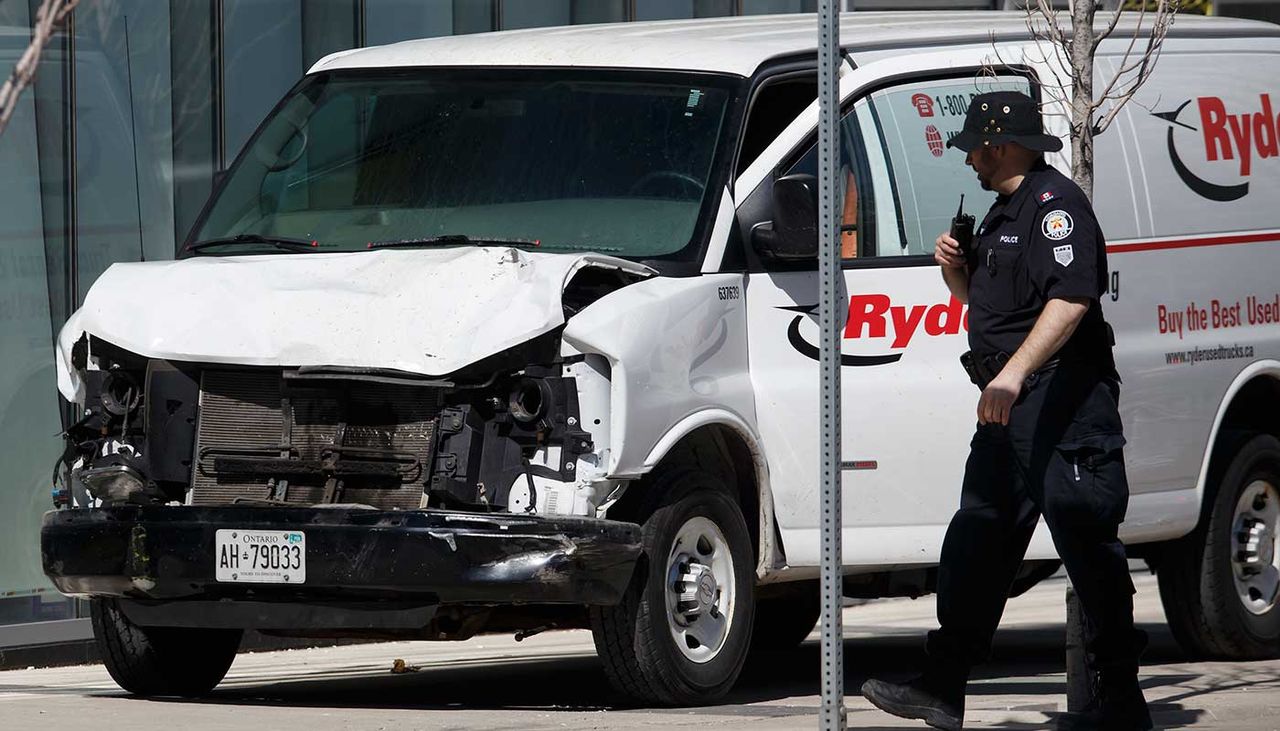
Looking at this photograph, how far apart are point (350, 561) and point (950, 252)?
218 cm

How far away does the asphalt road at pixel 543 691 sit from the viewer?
25.5ft

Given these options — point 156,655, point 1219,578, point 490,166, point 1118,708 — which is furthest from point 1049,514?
point 156,655

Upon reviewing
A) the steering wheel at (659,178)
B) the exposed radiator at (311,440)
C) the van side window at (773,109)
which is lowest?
the exposed radiator at (311,440)

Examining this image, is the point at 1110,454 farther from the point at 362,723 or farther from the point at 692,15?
the point at 692,15

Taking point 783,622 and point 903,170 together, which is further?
point 783,622

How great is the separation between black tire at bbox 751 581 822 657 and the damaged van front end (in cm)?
312

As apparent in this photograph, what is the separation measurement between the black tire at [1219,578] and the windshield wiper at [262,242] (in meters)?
3.90

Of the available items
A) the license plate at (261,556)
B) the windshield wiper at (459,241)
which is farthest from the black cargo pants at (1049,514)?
the license plate at (261,556)

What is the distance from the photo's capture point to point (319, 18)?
1249cm

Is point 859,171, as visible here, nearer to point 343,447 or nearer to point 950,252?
point 950,252

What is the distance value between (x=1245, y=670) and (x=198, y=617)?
4.36m

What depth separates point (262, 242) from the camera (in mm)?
8719

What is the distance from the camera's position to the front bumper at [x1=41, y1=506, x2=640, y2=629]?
7.54 meters

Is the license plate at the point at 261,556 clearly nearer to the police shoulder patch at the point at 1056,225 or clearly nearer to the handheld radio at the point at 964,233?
the handheld radio at the point at 964,233
